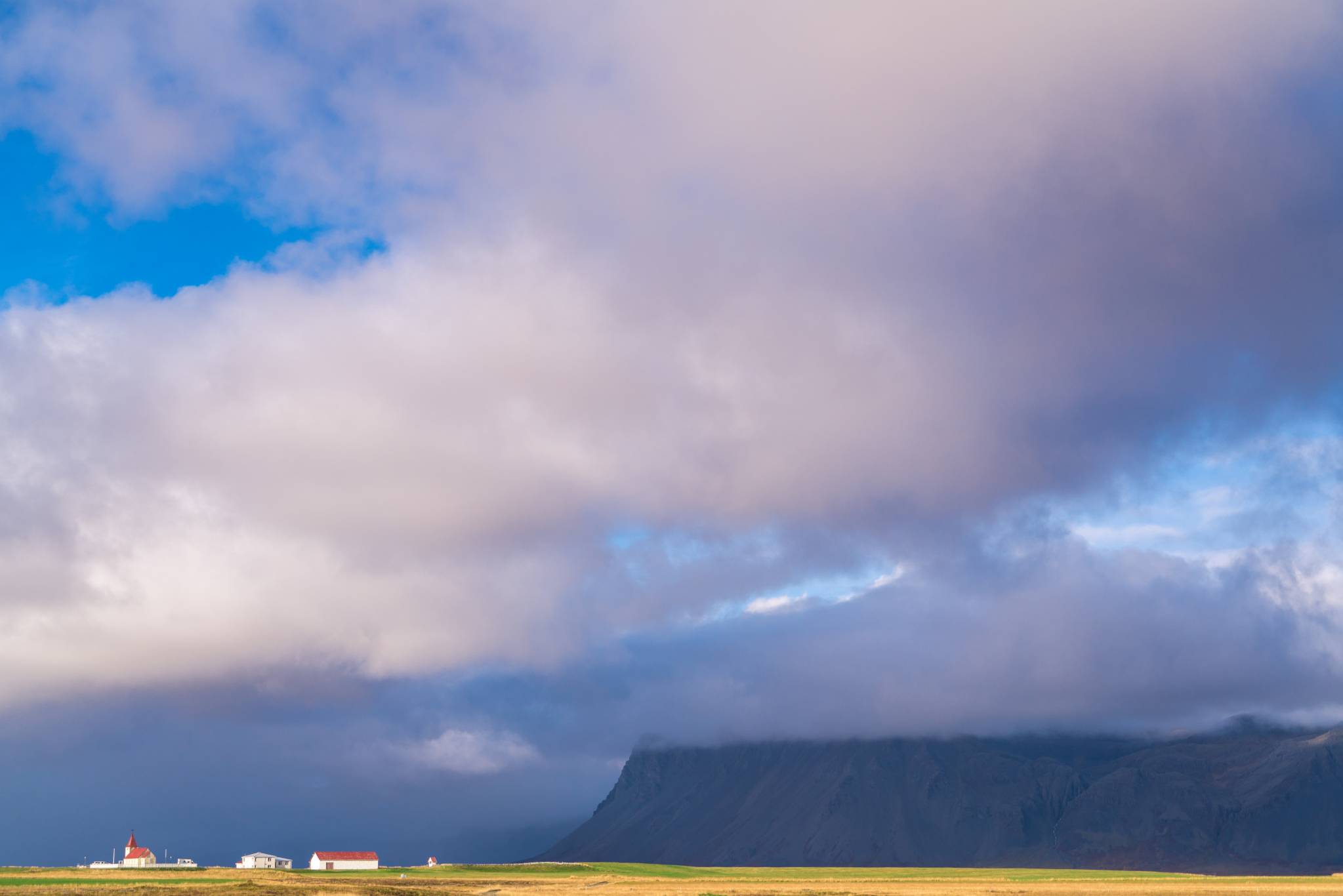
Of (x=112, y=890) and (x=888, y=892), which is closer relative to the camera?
(x=112, y=890)

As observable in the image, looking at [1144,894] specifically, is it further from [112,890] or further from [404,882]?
A: [112,890]

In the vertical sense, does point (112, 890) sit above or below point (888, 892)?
above

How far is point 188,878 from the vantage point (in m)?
197

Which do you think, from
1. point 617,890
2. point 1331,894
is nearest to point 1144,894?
point 1331,894

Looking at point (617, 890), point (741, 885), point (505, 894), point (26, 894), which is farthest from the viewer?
point (741, 885)

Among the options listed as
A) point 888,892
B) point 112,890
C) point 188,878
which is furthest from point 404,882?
point 888,892

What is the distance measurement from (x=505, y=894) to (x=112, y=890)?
51427 mm

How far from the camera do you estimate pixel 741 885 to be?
191125mm

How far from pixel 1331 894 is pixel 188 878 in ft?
591

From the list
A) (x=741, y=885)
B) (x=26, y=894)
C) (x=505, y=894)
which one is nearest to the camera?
(x=26, y=894)

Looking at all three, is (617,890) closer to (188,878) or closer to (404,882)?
(404,882)

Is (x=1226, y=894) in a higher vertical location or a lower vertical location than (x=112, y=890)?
lower

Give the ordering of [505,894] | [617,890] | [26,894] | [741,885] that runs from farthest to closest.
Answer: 1. [741,885]
2. [617,890]
3. [505,894]
4. [26,894]

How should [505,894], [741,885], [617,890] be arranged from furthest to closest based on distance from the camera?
[741,885], [617,890], [505,894]
